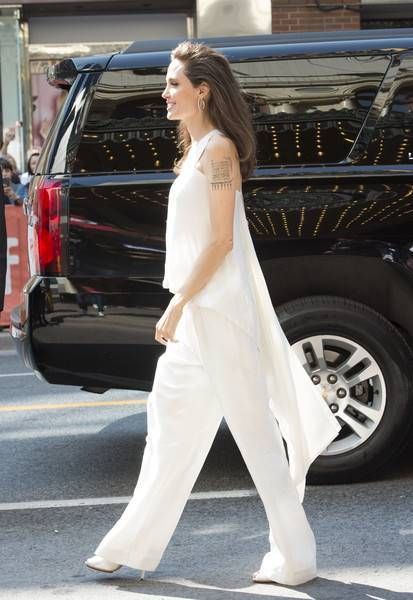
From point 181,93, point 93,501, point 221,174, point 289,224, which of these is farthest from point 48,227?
point 221,174

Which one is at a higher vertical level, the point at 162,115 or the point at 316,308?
the point at 162,115

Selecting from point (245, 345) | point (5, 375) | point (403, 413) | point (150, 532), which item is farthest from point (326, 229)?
point (5, 375)

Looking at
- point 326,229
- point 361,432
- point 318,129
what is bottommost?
point 361,432

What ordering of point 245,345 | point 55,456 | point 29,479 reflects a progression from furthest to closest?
point 55,456
point 29,479
point 245,345

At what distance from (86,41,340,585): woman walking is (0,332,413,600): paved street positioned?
174mm

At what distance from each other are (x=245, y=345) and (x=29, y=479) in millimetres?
2278

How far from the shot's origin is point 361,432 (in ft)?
19.1

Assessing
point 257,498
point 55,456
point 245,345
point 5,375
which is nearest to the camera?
point 245,345

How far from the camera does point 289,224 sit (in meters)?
5.80

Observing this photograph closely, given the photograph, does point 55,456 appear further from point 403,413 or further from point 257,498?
point 403,413

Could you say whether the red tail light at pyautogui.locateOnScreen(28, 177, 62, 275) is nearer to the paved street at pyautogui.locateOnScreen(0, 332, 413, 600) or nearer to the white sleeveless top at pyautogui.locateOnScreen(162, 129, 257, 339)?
the paved street at pyautogui.locateOnScreen(0, 332, 413, 600)

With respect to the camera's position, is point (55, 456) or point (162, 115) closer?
point (162, 115)

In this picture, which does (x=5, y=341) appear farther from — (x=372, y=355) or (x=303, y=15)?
(x=303, y=15)

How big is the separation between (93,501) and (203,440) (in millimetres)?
1542
